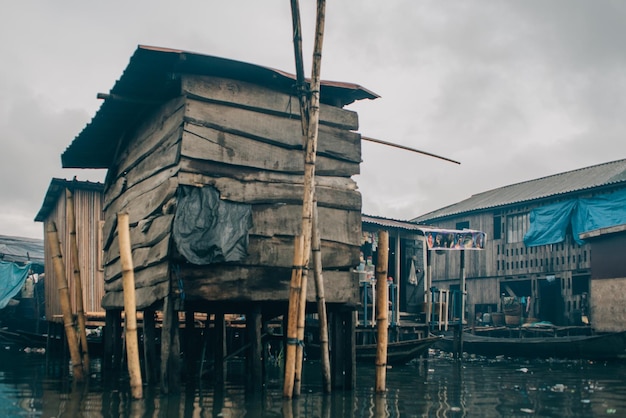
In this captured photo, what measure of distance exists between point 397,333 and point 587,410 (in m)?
8.29

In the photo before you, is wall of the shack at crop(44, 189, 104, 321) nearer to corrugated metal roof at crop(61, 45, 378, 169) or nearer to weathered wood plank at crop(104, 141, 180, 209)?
weathered wood plank at crop(104, 141, 180, 209)

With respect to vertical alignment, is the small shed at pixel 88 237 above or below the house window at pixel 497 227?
below

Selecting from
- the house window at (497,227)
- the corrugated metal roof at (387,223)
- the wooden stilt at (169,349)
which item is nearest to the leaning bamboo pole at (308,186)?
the wooden stilt at (169,349)

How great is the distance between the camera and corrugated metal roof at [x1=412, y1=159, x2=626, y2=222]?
2305 centimetres

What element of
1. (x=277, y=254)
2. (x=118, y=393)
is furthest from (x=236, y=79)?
(x=118, y=393)

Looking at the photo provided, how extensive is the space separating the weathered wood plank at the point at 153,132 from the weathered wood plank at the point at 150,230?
113 cm

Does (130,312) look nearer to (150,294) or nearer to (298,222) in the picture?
(150,294)

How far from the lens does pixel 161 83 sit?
9.52 meters

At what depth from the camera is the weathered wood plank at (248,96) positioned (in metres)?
9.02

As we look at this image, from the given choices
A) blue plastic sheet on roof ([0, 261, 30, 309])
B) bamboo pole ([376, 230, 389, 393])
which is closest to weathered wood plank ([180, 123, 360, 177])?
bamboo pole ([376, 230, 389, 393])

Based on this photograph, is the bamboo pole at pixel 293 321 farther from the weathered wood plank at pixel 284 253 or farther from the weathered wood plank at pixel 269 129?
the weathered wood plank at pixel 269 129

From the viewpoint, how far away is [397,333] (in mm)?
16875

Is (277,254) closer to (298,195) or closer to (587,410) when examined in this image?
(298,195)

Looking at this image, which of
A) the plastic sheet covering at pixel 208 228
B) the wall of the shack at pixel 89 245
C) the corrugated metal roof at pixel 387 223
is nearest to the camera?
the plastic sheet covering at pixel 208 228
